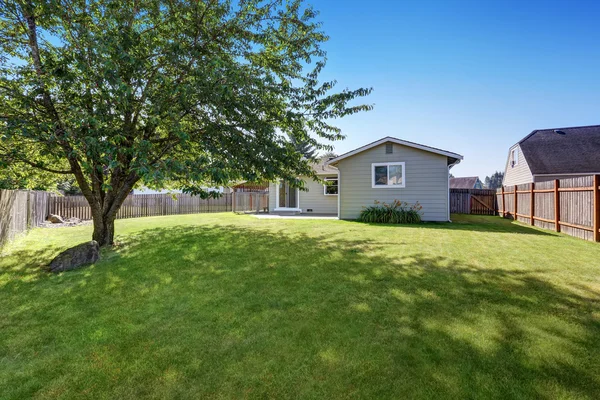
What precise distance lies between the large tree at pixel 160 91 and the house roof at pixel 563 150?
16.9 m

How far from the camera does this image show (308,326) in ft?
9.14

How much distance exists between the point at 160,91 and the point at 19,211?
6288 millimetres

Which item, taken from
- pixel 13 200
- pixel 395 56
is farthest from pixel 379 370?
pixel 395 56

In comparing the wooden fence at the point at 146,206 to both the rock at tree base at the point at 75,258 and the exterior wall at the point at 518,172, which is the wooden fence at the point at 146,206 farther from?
the exterior wall at the point at 518,172

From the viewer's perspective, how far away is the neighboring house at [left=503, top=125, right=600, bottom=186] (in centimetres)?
1600

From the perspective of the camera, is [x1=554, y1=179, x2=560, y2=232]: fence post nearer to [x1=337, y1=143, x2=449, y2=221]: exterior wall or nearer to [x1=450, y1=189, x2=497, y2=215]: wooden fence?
[x1=337, y1=143, x2=449, y2=221]: exterior wall

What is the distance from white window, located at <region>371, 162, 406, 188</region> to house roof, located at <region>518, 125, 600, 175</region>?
1067 cm

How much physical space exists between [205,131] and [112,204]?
3.03 meters

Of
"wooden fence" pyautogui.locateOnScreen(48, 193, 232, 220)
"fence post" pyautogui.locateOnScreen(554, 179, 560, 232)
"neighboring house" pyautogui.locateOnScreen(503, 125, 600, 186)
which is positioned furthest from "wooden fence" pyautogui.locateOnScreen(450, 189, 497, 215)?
"wooden fence" pyautogui.locateOnScreen(48, 193, 232, 220)

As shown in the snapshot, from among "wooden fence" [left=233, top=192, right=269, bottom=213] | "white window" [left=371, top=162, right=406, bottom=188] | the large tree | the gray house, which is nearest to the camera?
the large tree

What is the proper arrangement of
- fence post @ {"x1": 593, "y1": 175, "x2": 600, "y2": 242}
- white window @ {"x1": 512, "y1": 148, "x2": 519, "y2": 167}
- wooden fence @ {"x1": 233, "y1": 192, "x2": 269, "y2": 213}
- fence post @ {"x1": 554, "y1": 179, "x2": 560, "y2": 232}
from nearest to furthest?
fence post @ {"x1": 593, "y1": 175, "x2": 600, "y2": 242} < fence post @ {"x1": 554, "y1": 179, "x2": 560, "y2": 232} < white window @ {"x1": 512, "y1": 148, "x2": 519, "y2": 167} < wooden fence @ {"x1": 233, "y1": 192, "x2": 269, "y2": 213}

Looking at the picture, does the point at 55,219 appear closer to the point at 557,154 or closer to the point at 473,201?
the point at 473,201

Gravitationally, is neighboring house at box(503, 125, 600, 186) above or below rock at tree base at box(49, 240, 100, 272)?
above

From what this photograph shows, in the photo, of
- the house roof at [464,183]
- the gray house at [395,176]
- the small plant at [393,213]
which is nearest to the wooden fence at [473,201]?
the gray house at [395,176]
